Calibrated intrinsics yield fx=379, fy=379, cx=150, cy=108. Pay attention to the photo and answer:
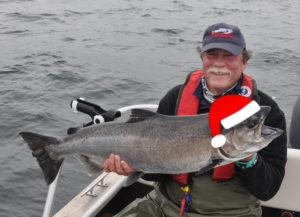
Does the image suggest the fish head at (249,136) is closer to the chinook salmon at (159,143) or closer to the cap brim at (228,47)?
the chinook salmon at (159,143)

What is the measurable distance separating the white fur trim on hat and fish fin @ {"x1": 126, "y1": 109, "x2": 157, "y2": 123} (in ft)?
2.60

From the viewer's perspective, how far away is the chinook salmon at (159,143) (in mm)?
2617

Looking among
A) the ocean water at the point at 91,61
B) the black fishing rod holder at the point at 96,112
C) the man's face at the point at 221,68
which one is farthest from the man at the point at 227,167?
the ocean water at the point at 91,61

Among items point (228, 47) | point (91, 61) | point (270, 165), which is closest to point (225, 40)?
point (228, 47)

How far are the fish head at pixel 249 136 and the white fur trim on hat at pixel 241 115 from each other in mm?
112

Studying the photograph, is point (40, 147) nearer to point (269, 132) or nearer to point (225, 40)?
point (225, 40)

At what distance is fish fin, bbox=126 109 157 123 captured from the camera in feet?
10.3

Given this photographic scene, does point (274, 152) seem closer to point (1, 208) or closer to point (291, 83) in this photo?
point (1, 208)

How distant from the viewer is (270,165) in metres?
3.22

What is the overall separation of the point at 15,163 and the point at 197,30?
1294 centimetres

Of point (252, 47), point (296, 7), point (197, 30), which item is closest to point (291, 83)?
point (252, 47)

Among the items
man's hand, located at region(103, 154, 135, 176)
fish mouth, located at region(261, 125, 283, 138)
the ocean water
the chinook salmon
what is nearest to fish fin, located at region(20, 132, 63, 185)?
the chinook salmon

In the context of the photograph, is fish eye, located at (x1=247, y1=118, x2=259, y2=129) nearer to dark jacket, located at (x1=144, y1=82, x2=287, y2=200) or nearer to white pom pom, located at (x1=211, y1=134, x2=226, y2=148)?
white pom pom, located at (x1=211, y1=134, x2=226, y2=148)

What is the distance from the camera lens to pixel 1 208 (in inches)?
246
